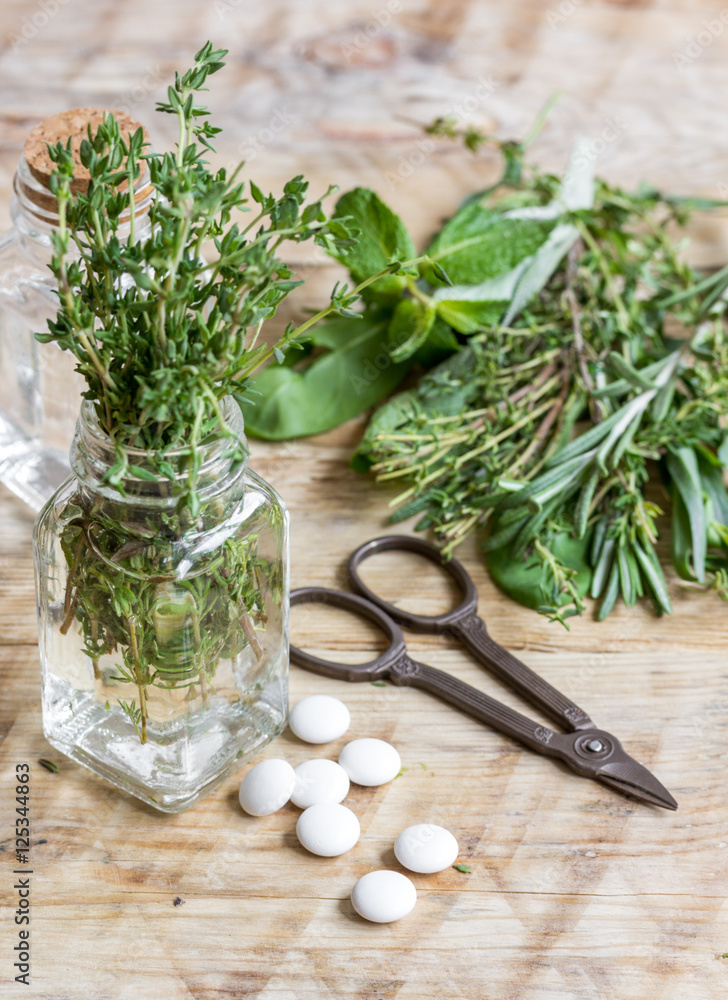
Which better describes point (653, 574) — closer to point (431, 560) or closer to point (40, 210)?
point (431, 560)

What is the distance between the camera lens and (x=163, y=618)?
0.73 m

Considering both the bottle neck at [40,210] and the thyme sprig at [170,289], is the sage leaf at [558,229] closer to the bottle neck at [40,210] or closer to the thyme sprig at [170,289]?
the bottle neck at [40,210]

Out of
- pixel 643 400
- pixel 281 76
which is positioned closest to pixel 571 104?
pixel 281 76

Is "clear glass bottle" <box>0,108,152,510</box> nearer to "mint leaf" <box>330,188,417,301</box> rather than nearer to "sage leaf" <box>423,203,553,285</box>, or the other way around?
"mint leaf" <box>330,188,417,301</box>

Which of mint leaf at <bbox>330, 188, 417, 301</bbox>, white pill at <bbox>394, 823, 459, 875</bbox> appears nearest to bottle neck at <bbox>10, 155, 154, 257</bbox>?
mint leaf at <bbox>330, 188, 417, 301</bbox>

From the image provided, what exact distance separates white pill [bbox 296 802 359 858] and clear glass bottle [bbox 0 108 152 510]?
1.43 ft

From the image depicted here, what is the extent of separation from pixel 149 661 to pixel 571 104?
3.88 ft

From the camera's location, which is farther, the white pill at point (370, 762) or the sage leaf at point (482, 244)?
the sage leaf at point (482, 244)

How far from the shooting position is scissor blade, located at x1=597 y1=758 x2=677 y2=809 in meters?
0.86

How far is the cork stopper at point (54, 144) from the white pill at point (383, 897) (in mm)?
580

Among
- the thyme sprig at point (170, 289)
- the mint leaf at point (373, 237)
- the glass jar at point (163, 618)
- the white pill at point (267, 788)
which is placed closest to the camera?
the thyme sprig at point (170, 289)

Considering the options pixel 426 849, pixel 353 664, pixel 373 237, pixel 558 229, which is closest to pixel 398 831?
pixel 426 849

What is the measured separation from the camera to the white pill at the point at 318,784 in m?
0.85

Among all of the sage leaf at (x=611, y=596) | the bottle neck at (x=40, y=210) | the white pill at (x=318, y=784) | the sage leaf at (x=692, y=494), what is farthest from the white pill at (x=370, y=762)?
the bottle neck at (x=40, y=210)
